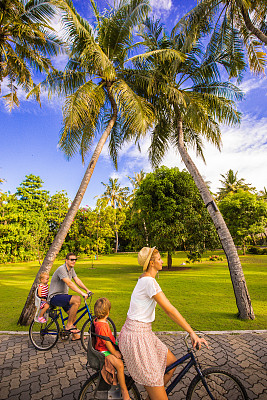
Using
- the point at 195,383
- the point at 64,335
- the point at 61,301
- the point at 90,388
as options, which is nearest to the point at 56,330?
the point at 64,335

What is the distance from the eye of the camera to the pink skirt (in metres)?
2.30

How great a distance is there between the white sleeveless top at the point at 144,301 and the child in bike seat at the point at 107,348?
42cm

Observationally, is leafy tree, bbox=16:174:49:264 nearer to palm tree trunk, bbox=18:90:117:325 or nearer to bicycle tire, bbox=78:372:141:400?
palm tree trunk, bbox=18:90:117:325

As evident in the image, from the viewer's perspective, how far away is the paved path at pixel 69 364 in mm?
3699

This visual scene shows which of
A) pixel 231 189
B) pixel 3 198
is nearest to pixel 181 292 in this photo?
pixel 3 198

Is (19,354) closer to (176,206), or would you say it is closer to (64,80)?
(64,80)

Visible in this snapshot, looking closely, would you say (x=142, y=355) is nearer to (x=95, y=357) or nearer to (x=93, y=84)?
(x=95, y=357)

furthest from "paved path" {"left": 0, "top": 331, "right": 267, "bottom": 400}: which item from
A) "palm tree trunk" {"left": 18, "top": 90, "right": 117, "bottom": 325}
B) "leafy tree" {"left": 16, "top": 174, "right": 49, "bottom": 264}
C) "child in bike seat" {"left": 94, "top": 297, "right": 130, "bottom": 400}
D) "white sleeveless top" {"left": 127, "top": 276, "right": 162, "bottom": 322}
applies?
"leafy tree" {"left": 16, "top": 174, "right": 49, "bottom": 264}

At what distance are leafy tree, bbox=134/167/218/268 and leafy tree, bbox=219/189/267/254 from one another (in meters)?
16.8

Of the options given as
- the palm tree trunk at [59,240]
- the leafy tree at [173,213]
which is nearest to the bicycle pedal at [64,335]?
the palm tree trunk at [59,240]

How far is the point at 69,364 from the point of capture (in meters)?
4.54

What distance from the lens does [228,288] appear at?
488 inches

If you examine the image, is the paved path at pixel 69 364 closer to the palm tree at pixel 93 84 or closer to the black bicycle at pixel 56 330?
the black bicycle at pixel 56 330

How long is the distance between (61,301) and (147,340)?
3349 millimetres
